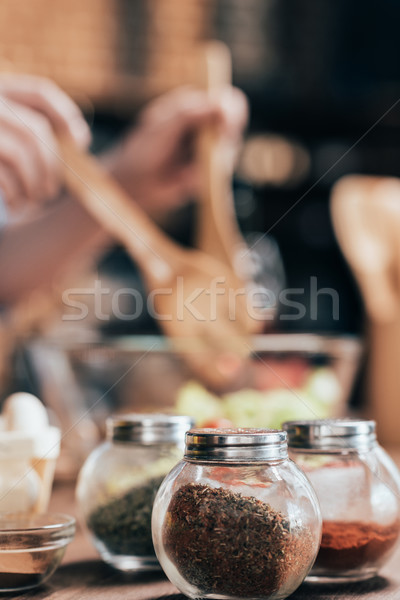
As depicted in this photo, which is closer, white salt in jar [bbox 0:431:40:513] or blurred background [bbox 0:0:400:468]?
white salt in jar [bbox 0:431:40:513]

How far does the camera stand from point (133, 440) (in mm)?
592

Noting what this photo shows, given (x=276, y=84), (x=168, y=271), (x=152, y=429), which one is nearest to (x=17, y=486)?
(x=152, y=429)

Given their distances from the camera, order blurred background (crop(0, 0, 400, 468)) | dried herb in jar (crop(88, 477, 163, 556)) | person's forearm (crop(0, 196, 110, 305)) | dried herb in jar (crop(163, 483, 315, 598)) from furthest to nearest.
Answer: blurred background (crop(0, 0, 400, 468)), person's forearm (crop(0, 196, 110, 305)), dried herb in jar (crop(88, 477, 163, 556)), dried herb in jar (crop(163, 483, 315, 598))

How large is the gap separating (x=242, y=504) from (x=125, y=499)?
0.51 feet

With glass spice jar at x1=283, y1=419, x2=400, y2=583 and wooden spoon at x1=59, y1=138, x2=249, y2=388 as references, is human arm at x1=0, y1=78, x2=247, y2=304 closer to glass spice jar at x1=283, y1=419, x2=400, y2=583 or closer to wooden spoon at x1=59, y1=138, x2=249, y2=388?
wooden spoon at x1=59, y1=138, x2=249, y2=388

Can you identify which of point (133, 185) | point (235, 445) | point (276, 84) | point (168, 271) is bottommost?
point (235, 445)

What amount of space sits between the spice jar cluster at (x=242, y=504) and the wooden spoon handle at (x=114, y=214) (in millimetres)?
622

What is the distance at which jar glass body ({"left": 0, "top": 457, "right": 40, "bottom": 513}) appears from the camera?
1.98 feet

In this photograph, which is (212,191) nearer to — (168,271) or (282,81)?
(168,271)

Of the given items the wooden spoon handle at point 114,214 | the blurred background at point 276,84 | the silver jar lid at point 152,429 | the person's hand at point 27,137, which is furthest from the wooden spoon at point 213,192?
the blurred background at point 276,84

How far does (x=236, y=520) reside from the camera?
1.48ft

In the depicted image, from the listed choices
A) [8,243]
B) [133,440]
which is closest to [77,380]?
[133,440]

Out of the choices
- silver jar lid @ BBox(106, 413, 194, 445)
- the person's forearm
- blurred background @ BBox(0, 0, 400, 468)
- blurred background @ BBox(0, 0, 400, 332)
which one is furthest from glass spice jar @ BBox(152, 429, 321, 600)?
blurred background @ BBox(0, 0, 400, 332)

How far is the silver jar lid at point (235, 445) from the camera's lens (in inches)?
18.0
